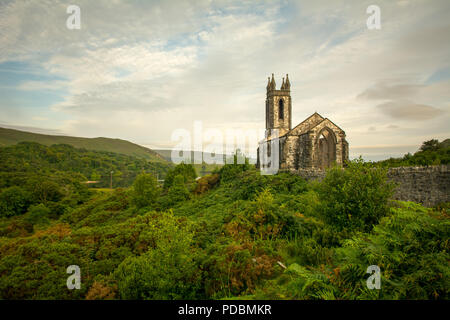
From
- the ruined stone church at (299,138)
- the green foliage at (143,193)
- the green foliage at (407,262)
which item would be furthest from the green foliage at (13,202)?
the green foliage at (407,262)

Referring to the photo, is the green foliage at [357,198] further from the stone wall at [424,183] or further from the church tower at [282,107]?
the church tower at [282,107]

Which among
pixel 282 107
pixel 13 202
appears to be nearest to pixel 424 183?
pixel 282 107

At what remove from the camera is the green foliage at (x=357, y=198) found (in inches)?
246

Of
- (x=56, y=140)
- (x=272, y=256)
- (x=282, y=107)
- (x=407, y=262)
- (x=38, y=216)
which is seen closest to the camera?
(x=407, y=262)

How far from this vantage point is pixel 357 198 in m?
6.41

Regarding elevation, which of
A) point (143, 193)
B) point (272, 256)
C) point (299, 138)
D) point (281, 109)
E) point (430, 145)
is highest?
point (281, 109)

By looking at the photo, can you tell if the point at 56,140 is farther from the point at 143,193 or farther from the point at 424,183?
the point at 424,183

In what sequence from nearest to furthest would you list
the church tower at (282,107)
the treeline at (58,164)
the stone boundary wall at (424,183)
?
the stone boundary wall at (424,183) → the church tower at (282,107) → the treeline at (58,164)

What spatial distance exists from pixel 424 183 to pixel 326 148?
15396mm

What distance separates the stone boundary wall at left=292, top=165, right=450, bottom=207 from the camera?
898 centimetres

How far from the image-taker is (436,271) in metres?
3.17

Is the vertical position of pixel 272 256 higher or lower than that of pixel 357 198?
lower

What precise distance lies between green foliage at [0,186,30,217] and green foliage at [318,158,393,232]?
168ft
